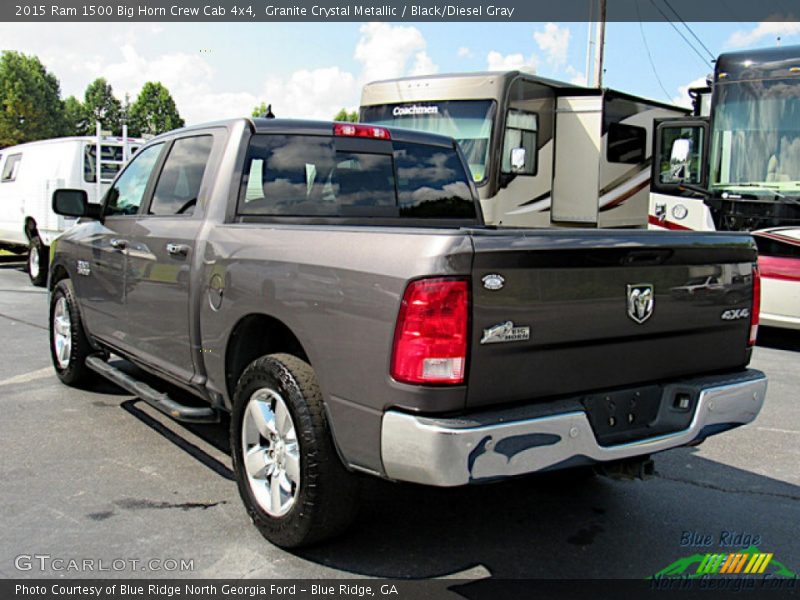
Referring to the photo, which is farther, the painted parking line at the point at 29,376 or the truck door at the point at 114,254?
the painted parking line at the point at 29,376

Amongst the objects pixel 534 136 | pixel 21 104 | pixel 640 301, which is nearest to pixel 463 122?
pixel 534 136

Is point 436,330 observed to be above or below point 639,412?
above

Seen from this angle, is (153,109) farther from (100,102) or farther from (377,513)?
(377,513)

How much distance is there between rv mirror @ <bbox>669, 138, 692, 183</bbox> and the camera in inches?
404

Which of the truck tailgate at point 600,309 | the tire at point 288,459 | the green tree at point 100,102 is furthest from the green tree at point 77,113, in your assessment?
the truck tailgate at point 600,309

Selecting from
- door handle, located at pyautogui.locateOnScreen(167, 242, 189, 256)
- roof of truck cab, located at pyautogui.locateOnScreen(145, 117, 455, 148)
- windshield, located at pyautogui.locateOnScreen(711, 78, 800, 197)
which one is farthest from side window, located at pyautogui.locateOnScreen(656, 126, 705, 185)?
door handle, located at pyautogui.locateOnScreen(167, 242, 189, 256)

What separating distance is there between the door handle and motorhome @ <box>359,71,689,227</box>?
288 inches

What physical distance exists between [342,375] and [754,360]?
6.59 m

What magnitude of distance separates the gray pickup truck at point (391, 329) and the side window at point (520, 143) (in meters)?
6.89

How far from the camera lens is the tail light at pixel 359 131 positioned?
4656 mm

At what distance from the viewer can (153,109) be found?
247 feet

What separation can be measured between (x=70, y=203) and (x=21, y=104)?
5796 centimetres

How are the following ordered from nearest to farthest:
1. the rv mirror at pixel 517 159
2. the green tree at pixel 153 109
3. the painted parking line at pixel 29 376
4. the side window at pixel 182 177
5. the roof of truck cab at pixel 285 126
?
1. the roof of truck cab at pixel 285 126
2. the side window at pixel 182 177
3. the painted parking line at pixel 29 376
4. the rv mirror at pixel 517 159
5. the green tree at pixel 153 109

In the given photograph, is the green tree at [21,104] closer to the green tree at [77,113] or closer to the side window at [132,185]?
the green tree at [77,113]
